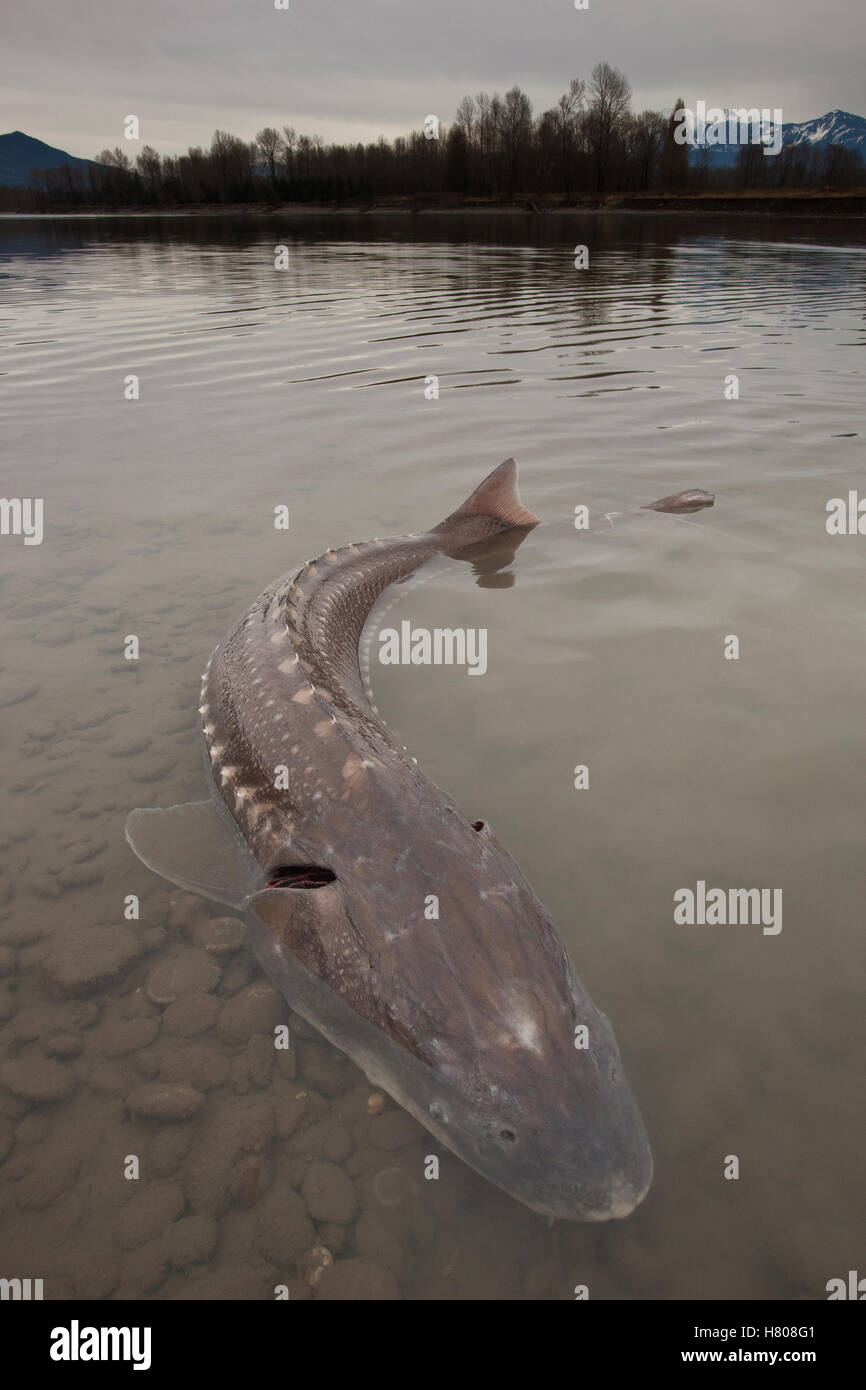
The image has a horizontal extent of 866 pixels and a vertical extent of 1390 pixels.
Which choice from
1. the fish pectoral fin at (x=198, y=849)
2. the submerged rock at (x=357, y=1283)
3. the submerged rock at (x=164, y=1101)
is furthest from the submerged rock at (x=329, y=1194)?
the fish pectoral fin at (x=198, y=849)

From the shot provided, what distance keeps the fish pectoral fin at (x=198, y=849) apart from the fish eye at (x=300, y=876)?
147 millimetres

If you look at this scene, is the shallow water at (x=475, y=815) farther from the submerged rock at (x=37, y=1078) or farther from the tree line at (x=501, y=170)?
the tree line at (x=501, y=170)

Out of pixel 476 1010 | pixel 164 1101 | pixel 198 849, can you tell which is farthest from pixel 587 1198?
pixel 198 849

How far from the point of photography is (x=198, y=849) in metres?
4.00

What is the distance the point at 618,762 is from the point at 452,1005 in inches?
85.9

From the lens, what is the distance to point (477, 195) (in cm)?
10488

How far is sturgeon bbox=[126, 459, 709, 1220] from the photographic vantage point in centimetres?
247

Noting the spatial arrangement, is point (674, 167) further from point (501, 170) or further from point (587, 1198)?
point (587, 1198)

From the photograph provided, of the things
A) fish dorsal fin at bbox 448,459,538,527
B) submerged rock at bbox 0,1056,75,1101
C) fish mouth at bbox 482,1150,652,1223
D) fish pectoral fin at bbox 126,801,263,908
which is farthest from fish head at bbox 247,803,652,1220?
fish dorsal fin at bbox 448,459,538,527

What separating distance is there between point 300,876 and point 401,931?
30.3 inches

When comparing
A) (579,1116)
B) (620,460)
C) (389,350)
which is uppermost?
(389,350)

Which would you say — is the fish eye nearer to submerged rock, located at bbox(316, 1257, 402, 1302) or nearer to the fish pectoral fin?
the fish pectoral fin
